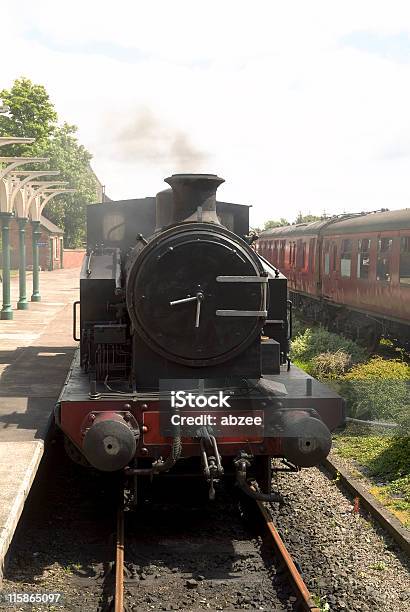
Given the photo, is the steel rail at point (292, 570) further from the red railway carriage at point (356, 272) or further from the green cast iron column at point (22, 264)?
the green cast iron column at point (22, 264)

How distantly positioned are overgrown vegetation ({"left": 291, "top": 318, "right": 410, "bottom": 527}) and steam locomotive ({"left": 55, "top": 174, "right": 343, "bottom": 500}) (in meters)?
1.39

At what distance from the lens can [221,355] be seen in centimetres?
634

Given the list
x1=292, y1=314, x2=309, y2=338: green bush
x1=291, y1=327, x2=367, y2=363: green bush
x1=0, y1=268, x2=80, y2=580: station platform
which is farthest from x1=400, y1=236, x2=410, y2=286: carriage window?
x1=0, y1=268, x2=80, y2=580: station platform

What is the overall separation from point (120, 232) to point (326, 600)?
4419mm

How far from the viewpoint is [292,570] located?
5.16 meters

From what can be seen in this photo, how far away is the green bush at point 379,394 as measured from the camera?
30.3ft

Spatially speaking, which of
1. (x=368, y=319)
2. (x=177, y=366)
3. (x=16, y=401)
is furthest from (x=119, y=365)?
(x=368, y=319)

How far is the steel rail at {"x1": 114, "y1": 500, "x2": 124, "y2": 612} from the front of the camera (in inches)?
185

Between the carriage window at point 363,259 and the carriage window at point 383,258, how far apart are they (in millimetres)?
554

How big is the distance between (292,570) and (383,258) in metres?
9.24

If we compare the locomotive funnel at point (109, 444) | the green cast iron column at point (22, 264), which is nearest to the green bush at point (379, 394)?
the locomotive funnel at point (109, 444)

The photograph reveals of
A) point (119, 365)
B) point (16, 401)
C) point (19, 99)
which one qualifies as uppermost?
point (19, 99)

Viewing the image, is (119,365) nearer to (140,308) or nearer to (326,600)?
(140,308)

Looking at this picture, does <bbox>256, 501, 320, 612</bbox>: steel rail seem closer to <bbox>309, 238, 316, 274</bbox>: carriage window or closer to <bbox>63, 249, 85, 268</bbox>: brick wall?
<bbox>309, 238, 316, 274</bbox>: carriage window
